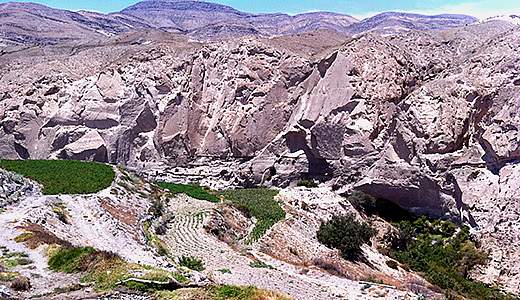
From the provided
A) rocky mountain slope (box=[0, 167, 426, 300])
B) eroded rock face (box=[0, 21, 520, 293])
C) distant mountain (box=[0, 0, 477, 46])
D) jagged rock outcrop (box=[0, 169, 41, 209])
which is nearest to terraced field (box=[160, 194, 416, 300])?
rocky mountain slope (box=[0, 167, 426, 300])

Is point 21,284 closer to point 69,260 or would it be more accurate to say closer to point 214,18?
point 69,260

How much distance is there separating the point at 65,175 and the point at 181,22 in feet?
407

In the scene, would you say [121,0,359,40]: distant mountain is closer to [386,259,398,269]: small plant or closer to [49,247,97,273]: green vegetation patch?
[386,259,398,269]: small plant

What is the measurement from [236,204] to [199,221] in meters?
4.03

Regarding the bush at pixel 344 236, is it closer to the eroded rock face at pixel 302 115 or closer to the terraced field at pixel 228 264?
the terraced field at pixel 228 264

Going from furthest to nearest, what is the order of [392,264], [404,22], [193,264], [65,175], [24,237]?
[404,22], [65,175], [392,264], [193,264], [24,237]

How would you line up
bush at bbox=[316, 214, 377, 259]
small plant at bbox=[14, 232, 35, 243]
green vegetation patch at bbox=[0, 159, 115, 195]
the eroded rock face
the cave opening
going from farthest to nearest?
the cave opening, the eroded rock face, green vegetation patch at bbox=[0, 159, 115, 195], bush at bbox=[316, 214, 377, 259], small plant at bbox=[14, 232, 35, 243]

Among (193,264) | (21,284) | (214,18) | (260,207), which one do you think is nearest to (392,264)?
(260,207)

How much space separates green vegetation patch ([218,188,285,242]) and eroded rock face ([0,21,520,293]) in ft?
22.6

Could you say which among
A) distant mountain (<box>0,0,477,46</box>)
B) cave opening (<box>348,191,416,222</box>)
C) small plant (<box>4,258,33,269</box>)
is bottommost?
small plant (<box>4,258,33,269</box>)

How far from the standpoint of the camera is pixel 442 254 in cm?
2120

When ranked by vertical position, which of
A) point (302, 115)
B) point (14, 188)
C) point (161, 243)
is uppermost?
point (302, 115)

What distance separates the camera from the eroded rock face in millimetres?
24953

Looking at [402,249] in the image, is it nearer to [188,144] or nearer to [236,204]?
[236,204]
